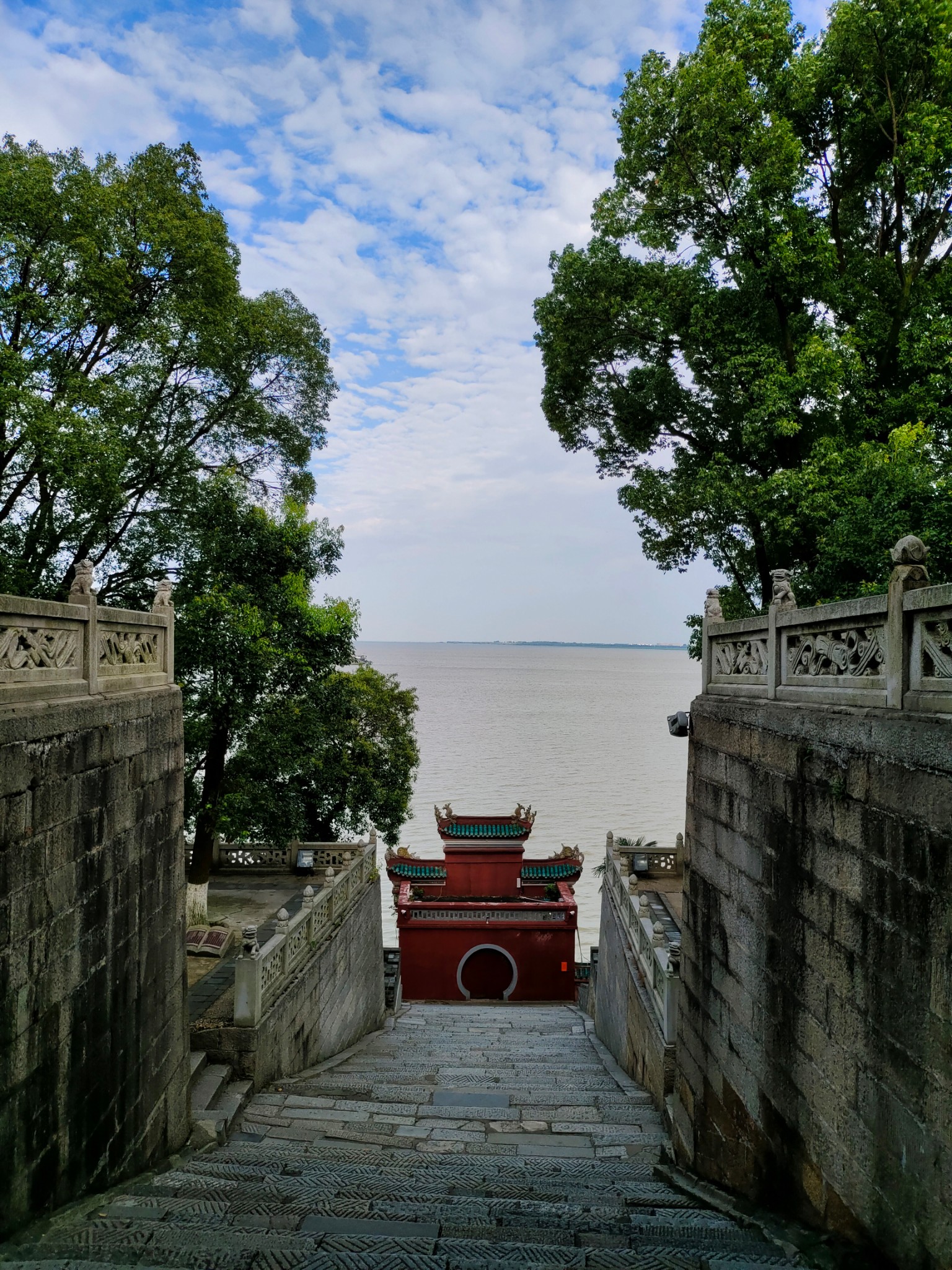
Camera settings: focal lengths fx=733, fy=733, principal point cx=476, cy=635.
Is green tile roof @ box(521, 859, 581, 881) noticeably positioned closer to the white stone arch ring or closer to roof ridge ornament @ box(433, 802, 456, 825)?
roof ridge ornament @ box(433, 802, 456, 825)

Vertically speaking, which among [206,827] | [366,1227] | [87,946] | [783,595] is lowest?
[366,1227]

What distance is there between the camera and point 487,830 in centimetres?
1981

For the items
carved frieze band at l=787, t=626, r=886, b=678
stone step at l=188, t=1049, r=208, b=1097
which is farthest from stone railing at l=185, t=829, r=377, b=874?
carved frieze band at l=787, t=626, r=886, b=678

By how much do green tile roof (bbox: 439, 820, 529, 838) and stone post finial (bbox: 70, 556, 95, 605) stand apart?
51.8 feet

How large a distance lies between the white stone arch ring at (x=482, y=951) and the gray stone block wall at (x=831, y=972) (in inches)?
437

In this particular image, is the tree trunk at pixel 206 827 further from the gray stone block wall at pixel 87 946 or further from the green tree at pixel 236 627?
the gray stone block wall at pixel 87 946

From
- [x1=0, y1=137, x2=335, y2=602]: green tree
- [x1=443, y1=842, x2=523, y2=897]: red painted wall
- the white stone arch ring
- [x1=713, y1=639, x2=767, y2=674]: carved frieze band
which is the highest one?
[x1=0, y1=137, x2=335, y2=602]: green tree

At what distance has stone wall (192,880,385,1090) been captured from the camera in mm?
7609

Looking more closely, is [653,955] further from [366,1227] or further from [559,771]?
[559,771]

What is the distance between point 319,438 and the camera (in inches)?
566

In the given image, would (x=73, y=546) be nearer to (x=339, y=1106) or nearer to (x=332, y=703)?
(x=332, y=703)

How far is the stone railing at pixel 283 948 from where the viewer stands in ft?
25.2

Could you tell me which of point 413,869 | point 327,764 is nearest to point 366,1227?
point 327,764

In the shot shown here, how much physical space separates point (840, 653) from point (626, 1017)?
7764 mm
